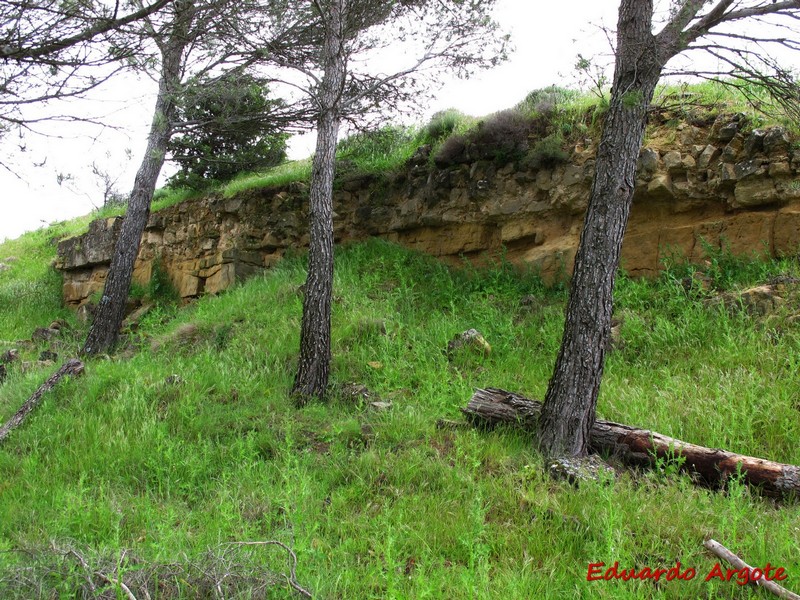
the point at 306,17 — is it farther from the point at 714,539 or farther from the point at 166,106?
the point at 714,539

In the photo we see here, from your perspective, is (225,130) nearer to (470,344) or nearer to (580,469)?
(470,344)

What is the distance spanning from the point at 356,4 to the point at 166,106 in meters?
4.76

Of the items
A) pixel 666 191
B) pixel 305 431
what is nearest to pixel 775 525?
pixel 305 431

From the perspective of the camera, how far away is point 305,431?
5.97 meters

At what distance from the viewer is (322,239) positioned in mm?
7445

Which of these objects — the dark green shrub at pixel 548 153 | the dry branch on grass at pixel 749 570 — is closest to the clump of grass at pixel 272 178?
the dark green shrub at pixel 548 153

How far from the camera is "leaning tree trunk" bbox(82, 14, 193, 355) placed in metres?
10.7

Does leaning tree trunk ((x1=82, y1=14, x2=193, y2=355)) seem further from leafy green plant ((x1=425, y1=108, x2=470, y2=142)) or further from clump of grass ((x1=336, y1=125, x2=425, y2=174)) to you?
leafy green plant ((x1=425, y1=108, x2=470, y2=142))

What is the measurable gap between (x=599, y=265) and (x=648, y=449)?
1.60m

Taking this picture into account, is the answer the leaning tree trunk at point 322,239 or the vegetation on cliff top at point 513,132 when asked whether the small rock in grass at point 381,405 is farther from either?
the vegetation on cliff top at point 513,132

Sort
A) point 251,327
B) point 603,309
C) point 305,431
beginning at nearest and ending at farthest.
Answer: point 603,309 < point 305,431 < point 251,327

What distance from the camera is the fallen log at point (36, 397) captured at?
623 cm

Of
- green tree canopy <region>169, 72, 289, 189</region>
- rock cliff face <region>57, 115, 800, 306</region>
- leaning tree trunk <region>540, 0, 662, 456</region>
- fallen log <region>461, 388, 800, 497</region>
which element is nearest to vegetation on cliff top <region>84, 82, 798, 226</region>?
rock cliff face <region>57, 115, 800, 306</region>

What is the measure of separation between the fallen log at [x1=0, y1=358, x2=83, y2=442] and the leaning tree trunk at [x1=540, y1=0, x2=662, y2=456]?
5.54 m
